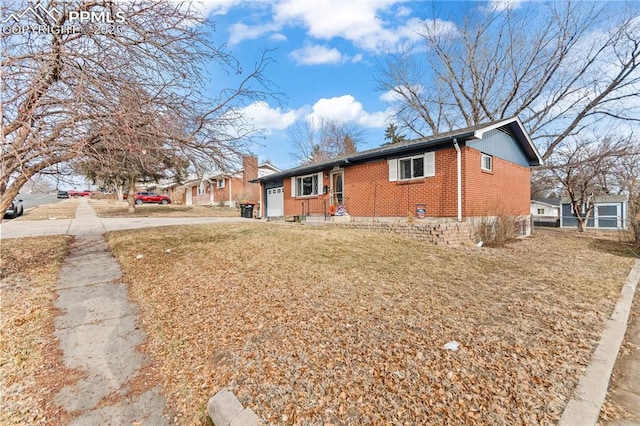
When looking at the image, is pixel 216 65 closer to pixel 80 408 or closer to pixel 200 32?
pixel 200 32

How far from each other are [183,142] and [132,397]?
294 cm

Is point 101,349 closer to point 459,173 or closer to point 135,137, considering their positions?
point 135,137

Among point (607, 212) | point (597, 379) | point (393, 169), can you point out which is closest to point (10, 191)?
point (597, 379)

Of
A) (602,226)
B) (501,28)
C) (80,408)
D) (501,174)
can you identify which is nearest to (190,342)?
(80,408)

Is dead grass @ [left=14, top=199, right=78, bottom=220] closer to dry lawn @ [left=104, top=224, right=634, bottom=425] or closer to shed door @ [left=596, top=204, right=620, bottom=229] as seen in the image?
dry lawn @ [left=104, top=224, right=634, bottom=425]

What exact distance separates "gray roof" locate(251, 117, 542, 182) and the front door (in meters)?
0.48

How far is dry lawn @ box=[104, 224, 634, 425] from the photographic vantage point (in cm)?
213

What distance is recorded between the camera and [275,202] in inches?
702

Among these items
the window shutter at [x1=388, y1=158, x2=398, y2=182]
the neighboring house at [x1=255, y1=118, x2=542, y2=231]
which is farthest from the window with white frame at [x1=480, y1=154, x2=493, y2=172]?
the window shutter at [x1=388, y1=158, x2=398, y2=182]

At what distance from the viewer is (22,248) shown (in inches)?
290

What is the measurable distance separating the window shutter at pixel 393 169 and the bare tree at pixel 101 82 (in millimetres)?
7682

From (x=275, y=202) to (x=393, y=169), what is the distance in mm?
8897

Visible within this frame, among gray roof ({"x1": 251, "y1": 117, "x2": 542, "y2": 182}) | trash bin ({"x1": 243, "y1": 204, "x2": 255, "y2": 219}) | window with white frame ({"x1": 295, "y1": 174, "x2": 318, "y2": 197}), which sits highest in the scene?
gray roof ({"x1": 251, "y1": 117, "x2": 542, "y2": 182})

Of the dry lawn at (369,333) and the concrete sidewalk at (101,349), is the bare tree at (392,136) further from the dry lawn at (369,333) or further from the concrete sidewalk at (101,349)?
the concrete sidewalk at (101,349)
